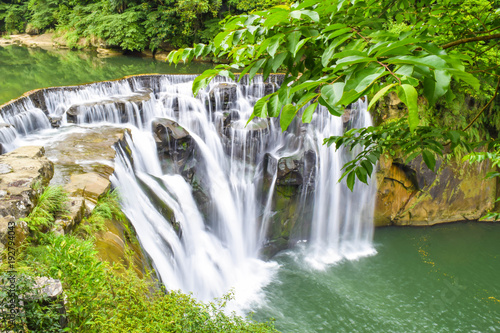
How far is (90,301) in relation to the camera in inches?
107

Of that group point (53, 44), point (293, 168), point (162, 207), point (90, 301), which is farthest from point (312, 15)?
point (53, 44)

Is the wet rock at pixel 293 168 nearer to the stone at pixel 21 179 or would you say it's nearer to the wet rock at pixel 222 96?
the wet rock at pixel 222 96

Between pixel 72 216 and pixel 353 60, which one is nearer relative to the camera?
pixel 353 60

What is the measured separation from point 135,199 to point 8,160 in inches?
84.7

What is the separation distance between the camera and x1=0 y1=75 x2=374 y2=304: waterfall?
738 centimetres

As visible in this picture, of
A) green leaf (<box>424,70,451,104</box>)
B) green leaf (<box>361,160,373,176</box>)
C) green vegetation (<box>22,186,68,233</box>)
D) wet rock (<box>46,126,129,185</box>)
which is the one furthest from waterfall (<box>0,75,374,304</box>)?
green leaf (<box>424,70,451,104</box>)

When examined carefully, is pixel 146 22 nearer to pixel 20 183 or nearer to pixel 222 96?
pixel 222 96

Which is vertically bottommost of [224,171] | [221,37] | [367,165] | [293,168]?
[224,171]

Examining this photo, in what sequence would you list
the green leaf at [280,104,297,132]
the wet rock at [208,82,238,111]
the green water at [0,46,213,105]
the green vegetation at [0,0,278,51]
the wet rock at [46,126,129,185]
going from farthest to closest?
the green vegetation at [0,0,278,51] < the green water at [0,46,213,105] < the wet rock at [208,82,238,111] < the wet rock at [46,126,129,185] < the green leaf at [280,104,297,132]

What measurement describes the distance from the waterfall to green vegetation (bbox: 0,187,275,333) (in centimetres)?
333

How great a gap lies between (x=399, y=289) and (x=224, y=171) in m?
5.39

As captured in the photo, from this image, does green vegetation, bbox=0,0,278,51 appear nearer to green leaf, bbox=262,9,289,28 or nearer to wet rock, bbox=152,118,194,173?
wet rock, bbox=152,118,194,173

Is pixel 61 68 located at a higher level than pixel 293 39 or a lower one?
higher

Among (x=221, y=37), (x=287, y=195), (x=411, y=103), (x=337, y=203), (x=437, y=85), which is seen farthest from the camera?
(x=337, y=203)
